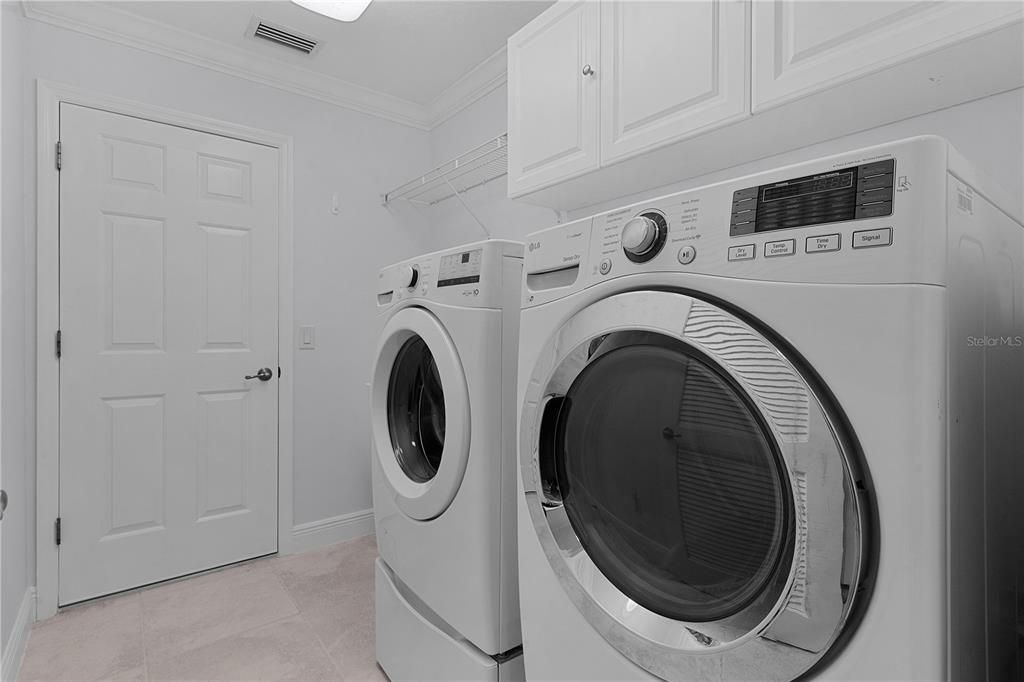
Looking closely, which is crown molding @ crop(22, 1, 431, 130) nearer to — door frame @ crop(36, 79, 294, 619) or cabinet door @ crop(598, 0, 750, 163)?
door frame @ crop(36, 79, 294, 619)

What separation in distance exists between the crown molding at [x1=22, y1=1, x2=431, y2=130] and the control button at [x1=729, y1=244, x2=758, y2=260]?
105 inches

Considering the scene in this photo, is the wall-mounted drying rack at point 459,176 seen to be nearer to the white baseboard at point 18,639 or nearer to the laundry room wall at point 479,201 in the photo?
the laundry room wall at point 479,201

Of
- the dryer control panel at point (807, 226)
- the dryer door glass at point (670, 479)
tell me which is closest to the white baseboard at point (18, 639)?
the dryer door glass at point (670, 479)

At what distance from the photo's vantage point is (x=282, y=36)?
2385 millimetres

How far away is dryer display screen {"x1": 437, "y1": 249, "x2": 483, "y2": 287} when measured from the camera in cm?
128

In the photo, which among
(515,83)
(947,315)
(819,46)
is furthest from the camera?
(515,83)

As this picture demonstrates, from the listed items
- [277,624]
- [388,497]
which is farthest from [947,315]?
[277,624]

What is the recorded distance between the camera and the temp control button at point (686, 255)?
74 centimetres

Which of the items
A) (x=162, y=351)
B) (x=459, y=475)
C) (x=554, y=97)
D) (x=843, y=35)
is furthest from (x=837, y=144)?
(x=162, y=351)

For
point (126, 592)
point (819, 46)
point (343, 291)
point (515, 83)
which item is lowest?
point (126, 592)

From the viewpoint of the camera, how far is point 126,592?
227 cm

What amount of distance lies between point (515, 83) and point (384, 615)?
1826 mm

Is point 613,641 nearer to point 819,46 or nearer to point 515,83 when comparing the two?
point 819,46

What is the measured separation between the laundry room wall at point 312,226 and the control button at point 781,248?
240 centimetres
